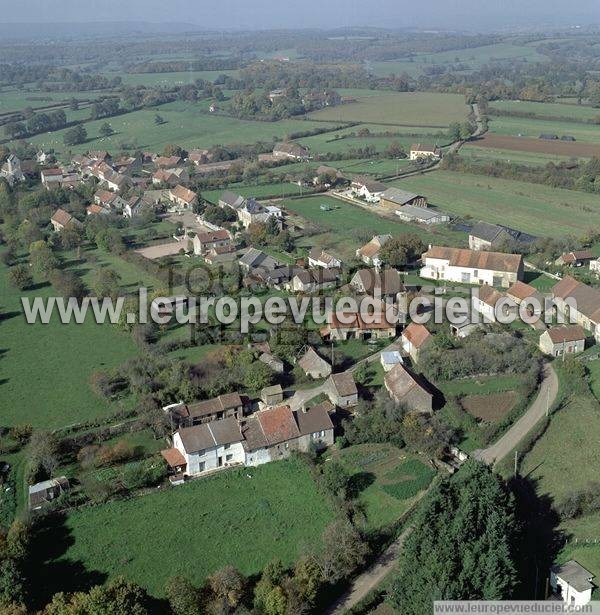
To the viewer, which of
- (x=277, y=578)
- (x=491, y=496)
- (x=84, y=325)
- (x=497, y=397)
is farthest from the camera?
(x=84, y=325)

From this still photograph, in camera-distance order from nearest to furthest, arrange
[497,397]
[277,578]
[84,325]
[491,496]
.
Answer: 1. [277,578]
2. [491,496]
3. [497,397]
4. [84,325]

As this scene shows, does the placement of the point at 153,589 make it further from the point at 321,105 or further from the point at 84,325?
the point at 321,105

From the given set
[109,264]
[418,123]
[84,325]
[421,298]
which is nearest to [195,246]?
[109,264]

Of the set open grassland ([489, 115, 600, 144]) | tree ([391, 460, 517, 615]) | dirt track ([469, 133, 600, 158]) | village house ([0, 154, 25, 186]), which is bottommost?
dirt track ([469, 133, 600, 158])

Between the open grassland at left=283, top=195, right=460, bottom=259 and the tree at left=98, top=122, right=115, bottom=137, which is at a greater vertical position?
the tree at left=98, top=122, right=115, bottom=137

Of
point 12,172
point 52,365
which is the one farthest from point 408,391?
point 12,172

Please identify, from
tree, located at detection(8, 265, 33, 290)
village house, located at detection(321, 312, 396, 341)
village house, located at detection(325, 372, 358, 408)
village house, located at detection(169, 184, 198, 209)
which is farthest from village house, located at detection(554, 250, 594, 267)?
tree, located at detection(8, 265, 33, 290)

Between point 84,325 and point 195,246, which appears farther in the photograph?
point 195,246

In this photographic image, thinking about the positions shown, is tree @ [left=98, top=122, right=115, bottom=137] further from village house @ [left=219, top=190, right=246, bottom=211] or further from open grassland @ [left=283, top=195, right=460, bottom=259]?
open grassland @ [left=283, top=195, right=460, bottom=259]

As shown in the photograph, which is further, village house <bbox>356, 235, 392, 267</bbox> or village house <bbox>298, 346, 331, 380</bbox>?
village house <bbox>356, 235, 392, 267</bbox>
